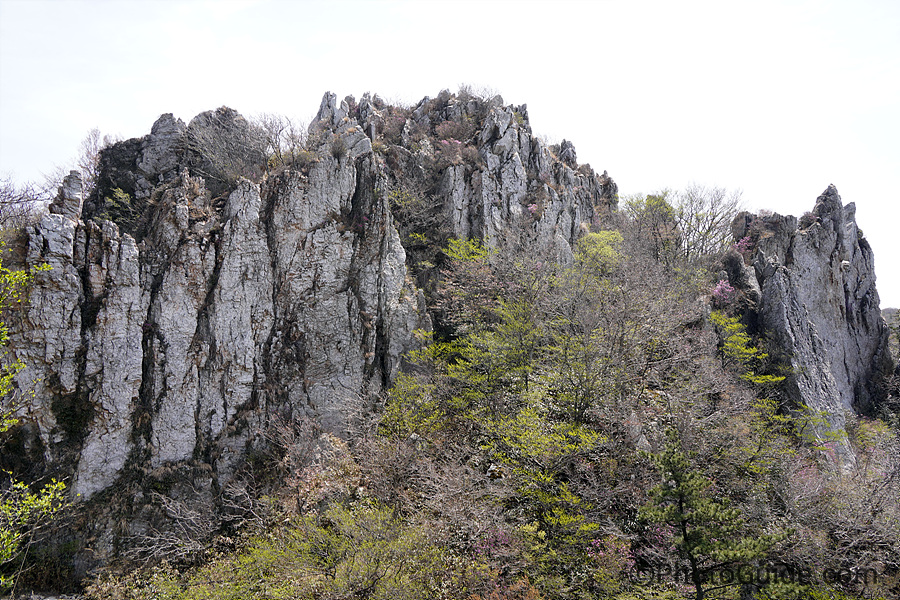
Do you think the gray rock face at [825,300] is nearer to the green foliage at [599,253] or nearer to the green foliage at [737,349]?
the green foliage at [737,349]

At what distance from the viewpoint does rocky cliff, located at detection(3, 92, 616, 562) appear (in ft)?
54.1

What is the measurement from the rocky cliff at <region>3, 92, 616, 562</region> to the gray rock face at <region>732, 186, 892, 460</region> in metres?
14.6

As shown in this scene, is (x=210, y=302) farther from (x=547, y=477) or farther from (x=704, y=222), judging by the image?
(x=704, y=222)

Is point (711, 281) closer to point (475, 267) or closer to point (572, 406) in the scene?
point (475, 267)

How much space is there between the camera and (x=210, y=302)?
19.1m

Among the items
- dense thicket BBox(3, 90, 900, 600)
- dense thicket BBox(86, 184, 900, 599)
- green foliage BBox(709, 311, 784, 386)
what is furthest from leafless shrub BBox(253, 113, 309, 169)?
green foliage BBox(709, 311, 784, 386)

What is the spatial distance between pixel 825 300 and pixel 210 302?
38051mm

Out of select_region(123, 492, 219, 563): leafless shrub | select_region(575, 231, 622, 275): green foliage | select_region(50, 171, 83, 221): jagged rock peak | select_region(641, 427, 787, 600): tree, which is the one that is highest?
select_region(50, 171, 83, 221): jagged rock peak

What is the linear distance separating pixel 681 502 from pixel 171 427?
777 inches

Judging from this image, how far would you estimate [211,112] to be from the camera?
A: 24.3m

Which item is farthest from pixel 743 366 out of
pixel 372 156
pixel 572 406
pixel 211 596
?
pixel 211 596

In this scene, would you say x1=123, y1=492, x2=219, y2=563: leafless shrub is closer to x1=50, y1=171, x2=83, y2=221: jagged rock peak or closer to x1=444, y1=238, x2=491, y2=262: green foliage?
x1=50, y1=171, x2=83, y2=221: jagged rock peak

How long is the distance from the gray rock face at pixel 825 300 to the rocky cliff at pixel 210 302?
14.6m

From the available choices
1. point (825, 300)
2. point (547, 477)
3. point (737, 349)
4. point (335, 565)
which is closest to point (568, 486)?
point (547, 477)
